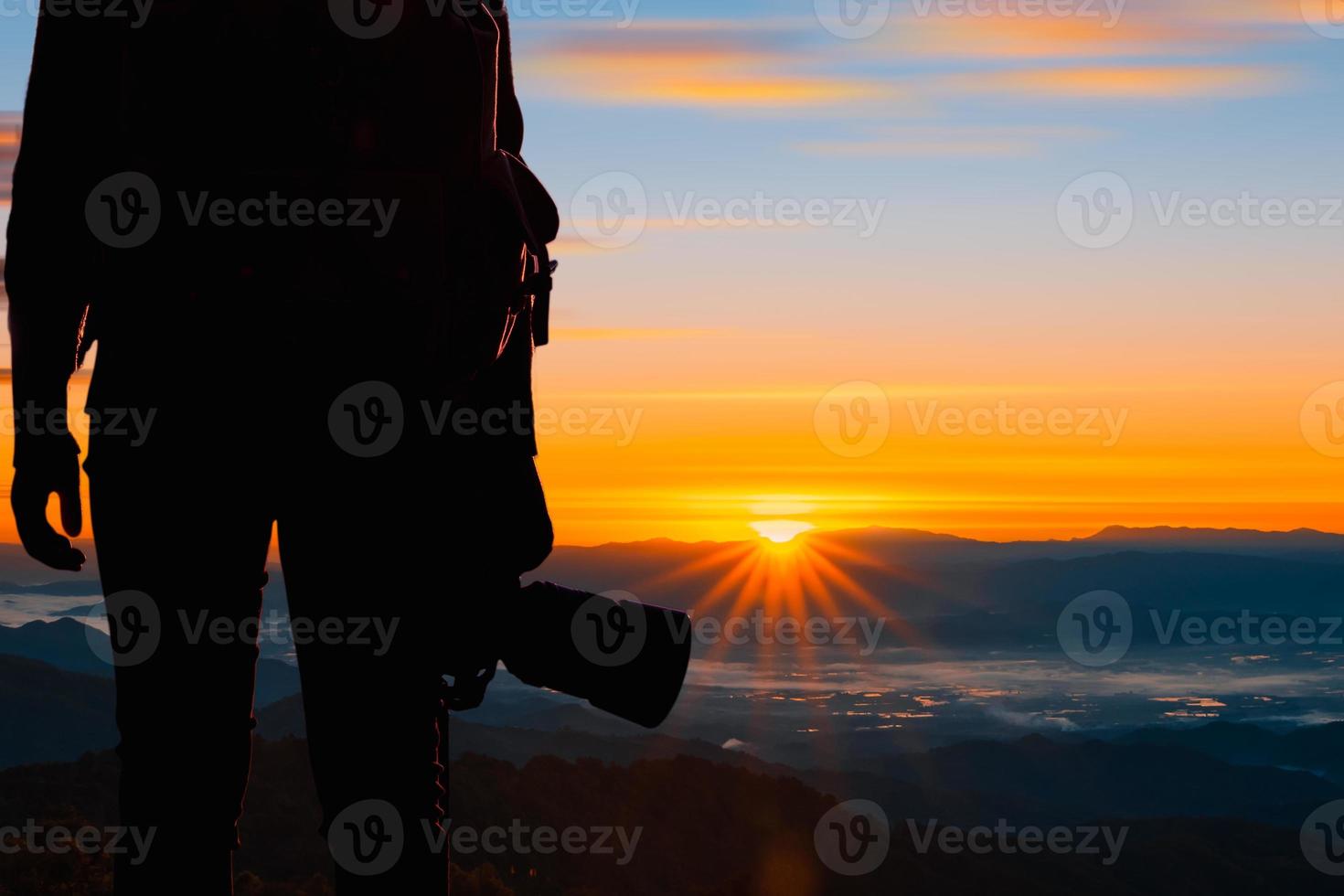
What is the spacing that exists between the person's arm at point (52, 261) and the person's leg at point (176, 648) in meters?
0.42

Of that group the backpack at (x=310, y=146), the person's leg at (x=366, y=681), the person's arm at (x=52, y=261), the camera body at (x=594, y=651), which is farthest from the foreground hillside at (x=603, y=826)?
the backpack at (x=310, y=146)

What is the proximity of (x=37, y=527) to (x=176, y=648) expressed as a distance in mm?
708

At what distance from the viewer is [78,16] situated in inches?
180

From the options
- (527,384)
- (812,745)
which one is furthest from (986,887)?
(812,745)

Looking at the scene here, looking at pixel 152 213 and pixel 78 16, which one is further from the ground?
pixel 78 16

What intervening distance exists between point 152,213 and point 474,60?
1016 mm

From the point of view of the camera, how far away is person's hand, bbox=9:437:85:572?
4.71 metres

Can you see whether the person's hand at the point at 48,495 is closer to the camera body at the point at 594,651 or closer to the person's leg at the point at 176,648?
the person's leg at the point at 176,648

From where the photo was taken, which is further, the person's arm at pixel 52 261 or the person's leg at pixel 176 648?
the person's arm at pixel 52 261

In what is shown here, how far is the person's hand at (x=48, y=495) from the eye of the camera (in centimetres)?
471

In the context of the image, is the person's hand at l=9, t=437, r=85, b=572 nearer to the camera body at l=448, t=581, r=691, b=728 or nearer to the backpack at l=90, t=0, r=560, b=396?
the backpack at l=90, t=0, r=560, b=396

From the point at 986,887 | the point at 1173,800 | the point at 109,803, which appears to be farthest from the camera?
the point at 1173,800

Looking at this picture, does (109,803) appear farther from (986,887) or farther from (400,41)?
(986,887)

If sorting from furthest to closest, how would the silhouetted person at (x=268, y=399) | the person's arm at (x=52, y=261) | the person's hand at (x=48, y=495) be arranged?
1. the person's hand at (x=48, y=495)
2. the person's arm at (x=52, y=261)
3. the silhouetted person at (x=268, y=399)
